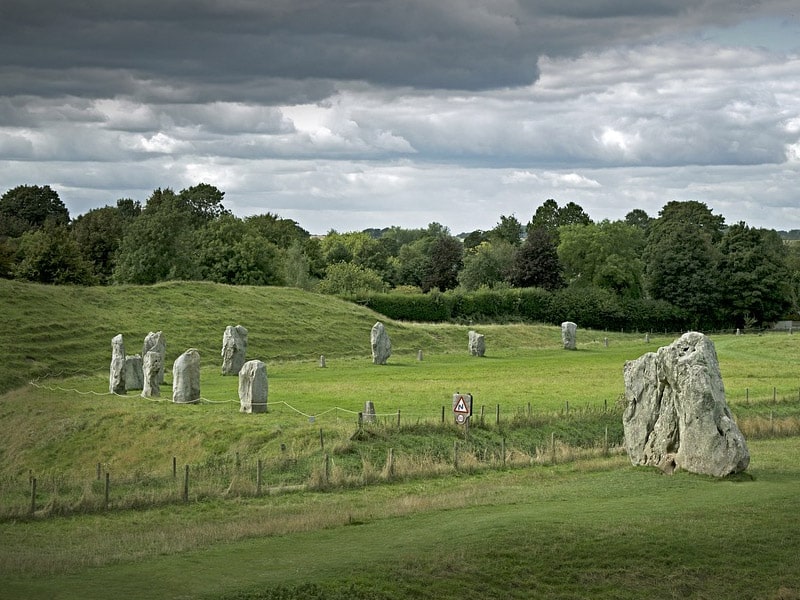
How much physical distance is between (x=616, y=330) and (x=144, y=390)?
78.9m

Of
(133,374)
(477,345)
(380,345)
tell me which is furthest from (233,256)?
(133,374)

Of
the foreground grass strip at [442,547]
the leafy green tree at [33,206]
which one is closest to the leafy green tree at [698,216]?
the leafy green tree at [33,206]

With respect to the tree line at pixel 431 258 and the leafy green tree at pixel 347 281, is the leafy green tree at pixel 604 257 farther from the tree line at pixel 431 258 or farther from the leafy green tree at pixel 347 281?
the leafy green tree at pixel 347 281

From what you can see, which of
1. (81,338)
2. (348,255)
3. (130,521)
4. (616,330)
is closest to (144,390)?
(81,338)

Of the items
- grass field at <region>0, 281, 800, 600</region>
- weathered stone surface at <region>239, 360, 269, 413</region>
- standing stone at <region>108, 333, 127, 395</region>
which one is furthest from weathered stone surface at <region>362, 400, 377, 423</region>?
standing stone at <region>108, 333, 127, 395</region>

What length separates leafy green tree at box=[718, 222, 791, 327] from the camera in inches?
5123

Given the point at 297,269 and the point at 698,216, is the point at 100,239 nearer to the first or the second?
the point at 297,269

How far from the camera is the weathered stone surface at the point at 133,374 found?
61.9m

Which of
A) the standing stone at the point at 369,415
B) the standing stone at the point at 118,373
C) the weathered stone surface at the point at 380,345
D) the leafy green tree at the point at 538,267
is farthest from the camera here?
the leafy green tree at the point at 538,267

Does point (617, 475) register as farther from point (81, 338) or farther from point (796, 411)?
point (81, 338)

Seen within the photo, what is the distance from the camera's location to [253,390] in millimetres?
49781

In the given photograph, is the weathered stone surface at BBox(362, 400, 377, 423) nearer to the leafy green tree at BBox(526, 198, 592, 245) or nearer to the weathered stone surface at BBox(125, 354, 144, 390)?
the weathered stone surface at BBox(125, 354, 144, 390)

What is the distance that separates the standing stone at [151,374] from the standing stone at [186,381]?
321 cm

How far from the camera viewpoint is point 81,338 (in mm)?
76875
